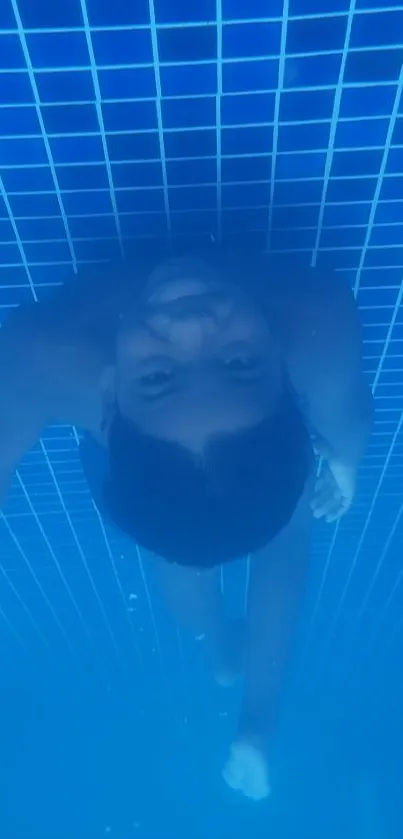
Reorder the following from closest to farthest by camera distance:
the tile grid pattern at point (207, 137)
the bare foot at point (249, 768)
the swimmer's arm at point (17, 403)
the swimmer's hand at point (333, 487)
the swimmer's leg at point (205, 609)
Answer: the tile grid pattern at point (207, 137) → the swimmer's arm at point (17, 403) → the swimmer's hand at point (333, 487) → the bare foot at point (249, 768) → the swimmer's leg at point (205, 609)

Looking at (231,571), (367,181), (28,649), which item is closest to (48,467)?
(231,571)

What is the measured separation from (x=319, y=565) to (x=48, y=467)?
1.29 m

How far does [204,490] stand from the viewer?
5.87ft

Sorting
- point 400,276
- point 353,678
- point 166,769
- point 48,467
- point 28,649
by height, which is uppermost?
point 400,276

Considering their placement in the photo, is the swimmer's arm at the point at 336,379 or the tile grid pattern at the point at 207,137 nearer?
the tile grid pattern at the point at 207,137

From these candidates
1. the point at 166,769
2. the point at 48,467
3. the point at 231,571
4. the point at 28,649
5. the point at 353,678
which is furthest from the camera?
the point at 166,769

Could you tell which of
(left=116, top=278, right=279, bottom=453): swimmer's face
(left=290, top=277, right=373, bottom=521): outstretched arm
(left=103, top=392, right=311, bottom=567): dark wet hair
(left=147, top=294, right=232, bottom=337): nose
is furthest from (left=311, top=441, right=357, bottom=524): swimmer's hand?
(left=147, top=294, right=232, bottom=337): nose

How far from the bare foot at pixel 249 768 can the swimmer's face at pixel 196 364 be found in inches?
43.4

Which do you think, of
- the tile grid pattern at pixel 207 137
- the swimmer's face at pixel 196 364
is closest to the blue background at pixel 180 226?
the tile grid pattern at pixel 207 137

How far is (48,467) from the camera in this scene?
108 inches

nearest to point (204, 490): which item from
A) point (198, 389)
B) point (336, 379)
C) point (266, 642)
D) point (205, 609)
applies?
point (198, 389)

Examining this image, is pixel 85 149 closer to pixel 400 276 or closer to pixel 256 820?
pixel 400 276

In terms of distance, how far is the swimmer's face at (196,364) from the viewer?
1736mm

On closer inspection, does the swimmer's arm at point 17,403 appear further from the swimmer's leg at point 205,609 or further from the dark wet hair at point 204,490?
the swimmer's leg at point 205,609
